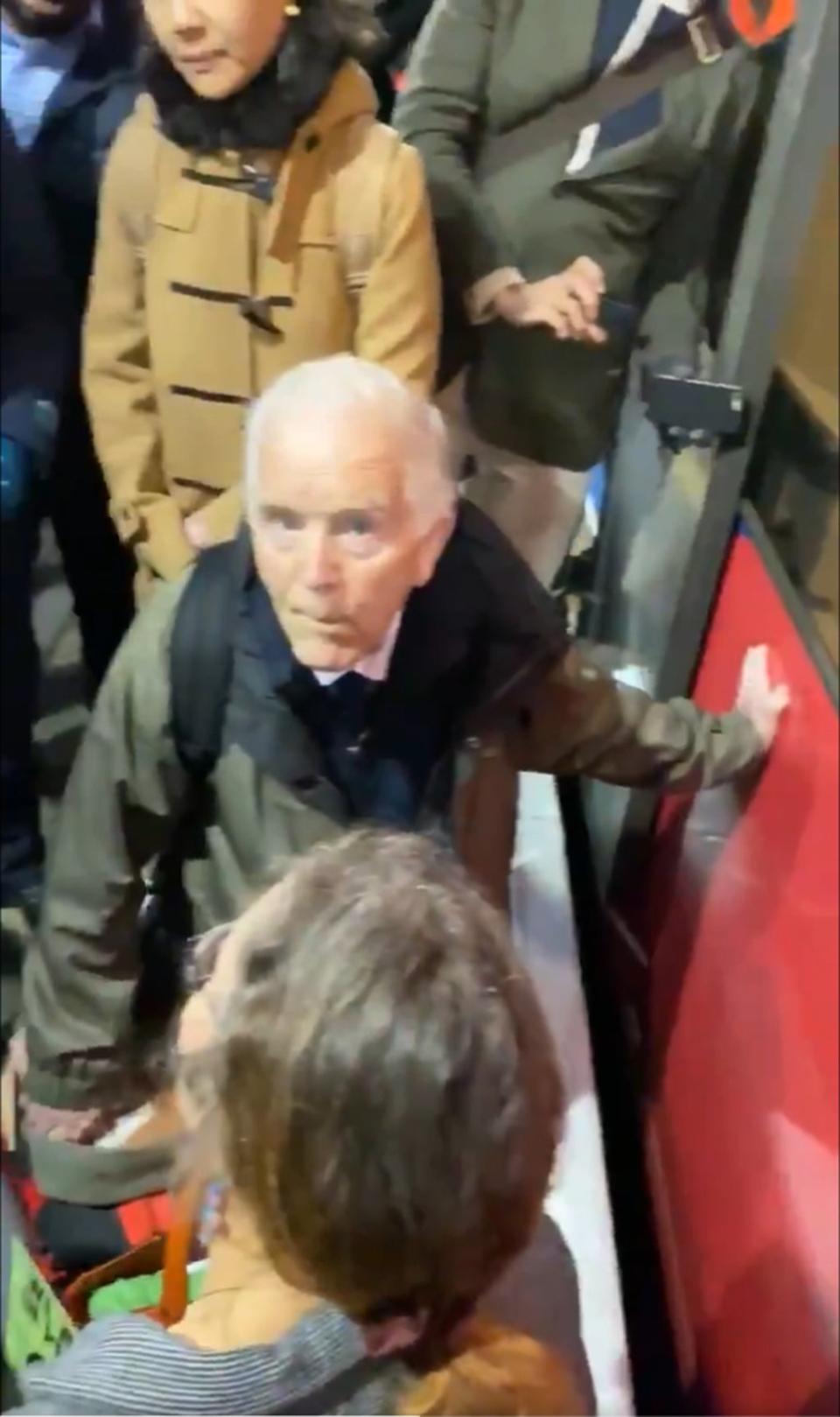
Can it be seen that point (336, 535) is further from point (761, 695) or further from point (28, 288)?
point (761, 695)

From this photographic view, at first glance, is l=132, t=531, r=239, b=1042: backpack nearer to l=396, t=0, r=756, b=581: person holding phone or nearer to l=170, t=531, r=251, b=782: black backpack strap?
l=170, t=531, r=251, b=782: black backpack strap

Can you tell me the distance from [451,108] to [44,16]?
203 millimetres

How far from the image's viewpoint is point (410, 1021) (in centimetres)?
54

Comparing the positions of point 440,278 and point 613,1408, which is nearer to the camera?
point 440,278

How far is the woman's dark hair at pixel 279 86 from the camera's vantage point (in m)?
0.67

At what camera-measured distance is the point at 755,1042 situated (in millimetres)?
1105

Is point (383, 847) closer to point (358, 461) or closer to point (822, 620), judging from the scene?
point (358, 461)

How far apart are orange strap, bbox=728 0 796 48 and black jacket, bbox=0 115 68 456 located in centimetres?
36

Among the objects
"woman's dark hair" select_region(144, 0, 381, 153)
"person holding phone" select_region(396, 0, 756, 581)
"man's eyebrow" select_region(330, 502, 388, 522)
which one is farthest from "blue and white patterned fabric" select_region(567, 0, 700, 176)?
"man's eyebrow" select_region(330, 502, 388, 522)

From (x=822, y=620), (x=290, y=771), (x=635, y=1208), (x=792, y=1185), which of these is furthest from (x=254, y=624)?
(x=635, y=1208)

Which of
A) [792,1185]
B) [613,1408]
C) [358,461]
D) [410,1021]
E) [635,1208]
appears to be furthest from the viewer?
[635,1208]

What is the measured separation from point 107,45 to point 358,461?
239mm

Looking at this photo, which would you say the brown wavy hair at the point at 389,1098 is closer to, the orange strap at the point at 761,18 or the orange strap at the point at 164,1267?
the orange strap at the point at 164,1267

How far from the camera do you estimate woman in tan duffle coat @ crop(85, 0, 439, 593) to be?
2.22 ft
